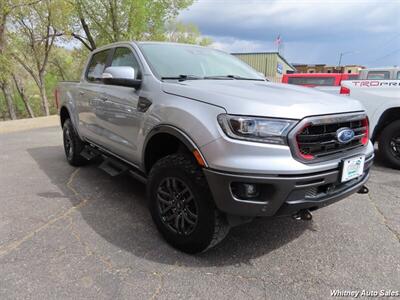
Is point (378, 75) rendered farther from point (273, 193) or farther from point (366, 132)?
point (273, 193)

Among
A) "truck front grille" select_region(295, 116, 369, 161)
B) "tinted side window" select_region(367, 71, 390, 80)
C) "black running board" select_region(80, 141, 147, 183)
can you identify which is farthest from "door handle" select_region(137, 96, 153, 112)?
"tinted side window" select_region(367, 71, 390, 80)

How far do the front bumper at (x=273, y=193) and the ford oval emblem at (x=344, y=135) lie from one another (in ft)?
0.88

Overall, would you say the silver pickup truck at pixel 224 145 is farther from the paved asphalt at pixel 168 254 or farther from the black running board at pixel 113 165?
the paved asphalt at pixel 168 254

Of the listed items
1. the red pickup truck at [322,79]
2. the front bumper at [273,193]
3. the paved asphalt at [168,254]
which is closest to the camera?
the front bumper at [273,193]

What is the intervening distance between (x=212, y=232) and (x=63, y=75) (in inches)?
1535

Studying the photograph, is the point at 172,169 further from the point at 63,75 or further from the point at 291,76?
the point at 63,75

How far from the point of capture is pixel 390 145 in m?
5.49

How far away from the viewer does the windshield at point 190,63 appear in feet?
11.2

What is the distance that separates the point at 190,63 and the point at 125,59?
0.83 m

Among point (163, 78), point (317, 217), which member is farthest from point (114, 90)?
point (317, 217)

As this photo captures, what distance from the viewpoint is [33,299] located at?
90.5 inches

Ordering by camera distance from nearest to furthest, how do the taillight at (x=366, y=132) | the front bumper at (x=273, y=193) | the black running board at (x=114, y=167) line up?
1. the front bumper at (x=273, y=193)
2. the taillight at (x=366, y=132)
3. the black running board at (x=114, y=167)

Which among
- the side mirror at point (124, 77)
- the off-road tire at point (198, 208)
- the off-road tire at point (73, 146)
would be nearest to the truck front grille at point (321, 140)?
the off-road tire at point (198, 208)

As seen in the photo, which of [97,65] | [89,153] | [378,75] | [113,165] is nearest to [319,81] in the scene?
[378,75]
